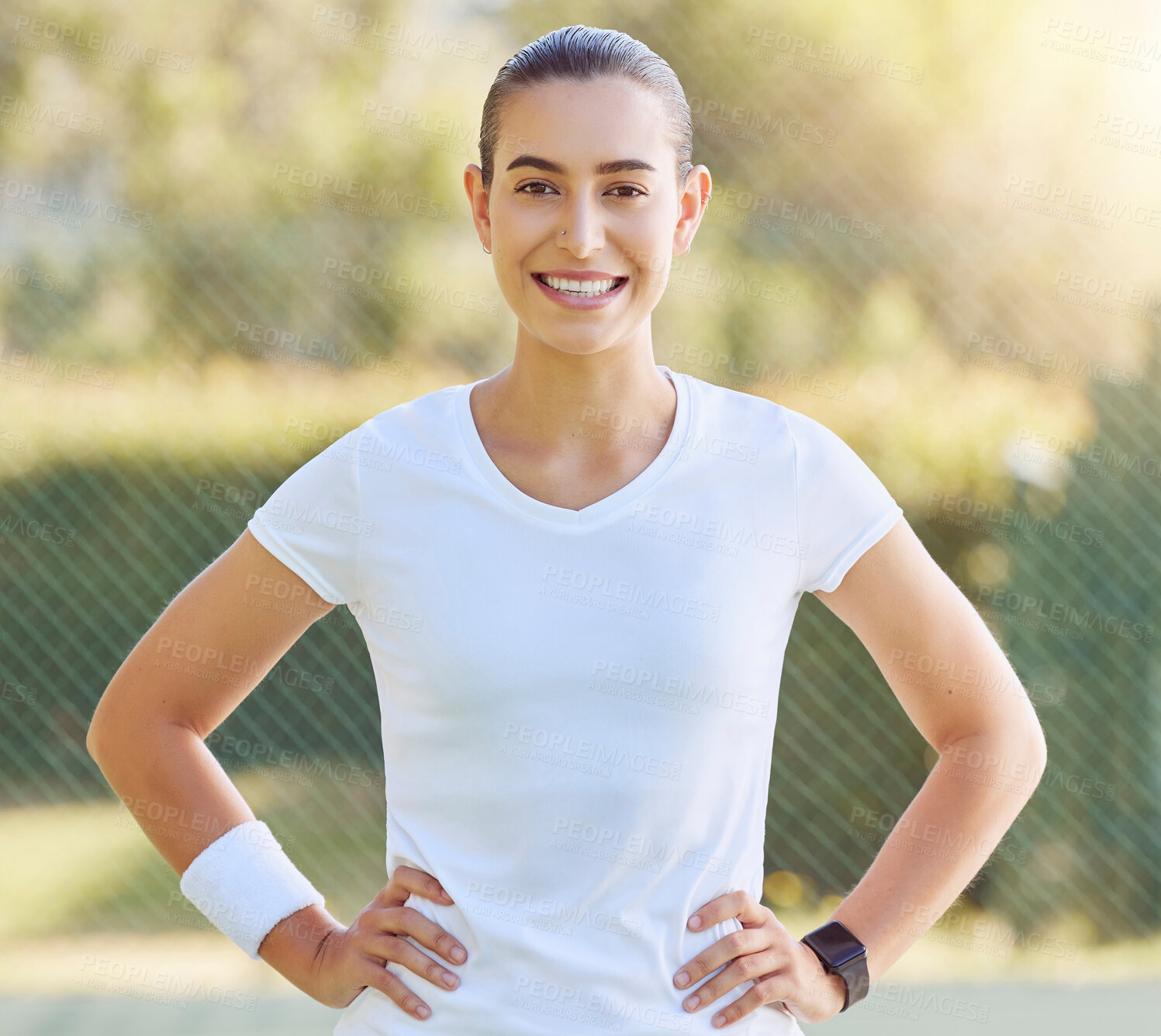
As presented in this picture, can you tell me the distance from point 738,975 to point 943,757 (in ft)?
1.29

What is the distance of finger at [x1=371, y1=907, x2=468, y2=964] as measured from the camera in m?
1.22

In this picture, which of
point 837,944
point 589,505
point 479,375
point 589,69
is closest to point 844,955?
point 837,944

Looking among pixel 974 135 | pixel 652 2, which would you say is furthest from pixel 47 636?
pixel 974 135

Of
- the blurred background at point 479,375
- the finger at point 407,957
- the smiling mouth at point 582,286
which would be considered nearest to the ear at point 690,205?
the smiling mouth at point 582,286

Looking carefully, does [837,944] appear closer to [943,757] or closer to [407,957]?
[943,757]

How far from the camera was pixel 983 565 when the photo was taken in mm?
3910

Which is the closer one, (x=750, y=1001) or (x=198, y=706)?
(x=750, y=1001)

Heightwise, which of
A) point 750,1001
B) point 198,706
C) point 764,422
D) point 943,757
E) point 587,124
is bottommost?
point 750,1001

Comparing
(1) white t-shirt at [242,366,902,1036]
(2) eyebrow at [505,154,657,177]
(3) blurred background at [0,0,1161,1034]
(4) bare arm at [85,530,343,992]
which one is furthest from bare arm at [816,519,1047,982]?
(3) blurred background at [0,0,1161,1034]

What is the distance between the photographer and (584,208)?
49.9 inches

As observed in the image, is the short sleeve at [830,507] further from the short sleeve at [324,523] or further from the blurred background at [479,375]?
the blurred background at [479,375]

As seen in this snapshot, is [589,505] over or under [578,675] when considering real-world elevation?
over

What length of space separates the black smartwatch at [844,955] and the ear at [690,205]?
81 centimetres

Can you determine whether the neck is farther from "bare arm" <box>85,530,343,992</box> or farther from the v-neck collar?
"bare arm" <box>85,530,343,992</box>
